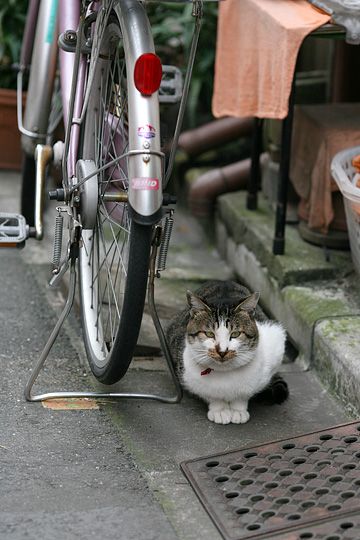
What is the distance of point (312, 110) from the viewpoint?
14.6 ft

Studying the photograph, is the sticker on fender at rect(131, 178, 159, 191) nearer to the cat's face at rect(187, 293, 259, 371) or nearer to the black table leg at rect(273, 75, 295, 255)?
the cat's face at rect(187, 293, 259, 371)

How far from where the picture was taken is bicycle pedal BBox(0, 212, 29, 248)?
3.58m

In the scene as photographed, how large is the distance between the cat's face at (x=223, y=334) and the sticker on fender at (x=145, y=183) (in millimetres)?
588

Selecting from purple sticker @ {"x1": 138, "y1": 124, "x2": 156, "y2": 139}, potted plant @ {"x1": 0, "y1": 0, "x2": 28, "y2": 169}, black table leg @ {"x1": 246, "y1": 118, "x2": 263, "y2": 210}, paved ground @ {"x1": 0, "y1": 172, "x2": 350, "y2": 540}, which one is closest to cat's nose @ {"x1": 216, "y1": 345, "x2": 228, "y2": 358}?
paved ground @ {"x1": 0, "y1": 172, "x2": 350, "y2": 540}

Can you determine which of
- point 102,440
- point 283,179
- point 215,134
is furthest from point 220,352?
point 215,134

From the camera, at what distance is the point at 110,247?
132 inches

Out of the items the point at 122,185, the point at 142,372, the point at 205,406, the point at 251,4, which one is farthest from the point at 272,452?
the point at 251,4

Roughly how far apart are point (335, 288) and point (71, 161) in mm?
1307

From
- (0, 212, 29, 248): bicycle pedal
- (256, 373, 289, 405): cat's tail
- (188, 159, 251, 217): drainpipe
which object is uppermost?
(0, 212, 29, 248): bicycle pedal

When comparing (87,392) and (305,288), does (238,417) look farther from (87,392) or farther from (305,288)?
(305,288)

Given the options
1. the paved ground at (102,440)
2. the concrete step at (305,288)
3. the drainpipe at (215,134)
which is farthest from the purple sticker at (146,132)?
the drainpipe at (215,134)

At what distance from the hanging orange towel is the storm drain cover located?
144 cm

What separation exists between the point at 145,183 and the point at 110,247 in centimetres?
66

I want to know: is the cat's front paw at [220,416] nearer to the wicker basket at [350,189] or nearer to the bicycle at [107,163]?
the bicycle at [107,163]
